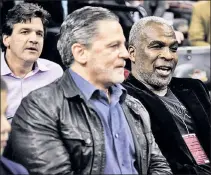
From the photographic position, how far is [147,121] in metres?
2.67

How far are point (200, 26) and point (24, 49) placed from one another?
3.22m

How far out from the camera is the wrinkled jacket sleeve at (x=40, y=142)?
7.68 ft

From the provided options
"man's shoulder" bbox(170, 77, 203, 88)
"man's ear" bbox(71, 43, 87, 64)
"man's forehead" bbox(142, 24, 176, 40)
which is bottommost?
"man's shoulder" bbox(170, 77, 203, 88)

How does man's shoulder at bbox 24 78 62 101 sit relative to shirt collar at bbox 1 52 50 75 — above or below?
above

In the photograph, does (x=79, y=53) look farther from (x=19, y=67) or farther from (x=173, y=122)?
(x=19, y=67)

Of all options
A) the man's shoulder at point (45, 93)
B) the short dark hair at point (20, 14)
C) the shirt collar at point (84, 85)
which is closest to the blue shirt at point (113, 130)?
the shirt collar at point (84, 85)

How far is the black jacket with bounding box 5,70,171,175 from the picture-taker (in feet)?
7.69

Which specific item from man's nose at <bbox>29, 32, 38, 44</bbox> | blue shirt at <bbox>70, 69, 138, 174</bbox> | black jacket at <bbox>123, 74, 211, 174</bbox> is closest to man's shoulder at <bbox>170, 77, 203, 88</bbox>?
black jacket at <bbox>123, 74, 211, 174</bbox>

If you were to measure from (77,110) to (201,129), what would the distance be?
1.12 meters

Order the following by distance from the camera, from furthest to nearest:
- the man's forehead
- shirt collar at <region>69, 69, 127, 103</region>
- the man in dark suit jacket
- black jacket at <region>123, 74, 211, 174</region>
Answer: the man's forehead → the man in dark suit jacket → black jacket at <region>123, 74, 211, 174</region> → shirt collar at <region>69, 69, 127, 103</region>

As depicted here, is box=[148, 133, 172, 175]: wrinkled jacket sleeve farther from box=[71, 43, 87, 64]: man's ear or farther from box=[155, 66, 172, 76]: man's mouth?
box=[155, 66, 172, 76]: man's mouth

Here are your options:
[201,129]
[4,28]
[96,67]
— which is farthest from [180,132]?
[4,28]

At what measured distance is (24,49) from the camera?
3396mm

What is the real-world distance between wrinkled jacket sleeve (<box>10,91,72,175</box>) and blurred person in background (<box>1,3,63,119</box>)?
0.94m
